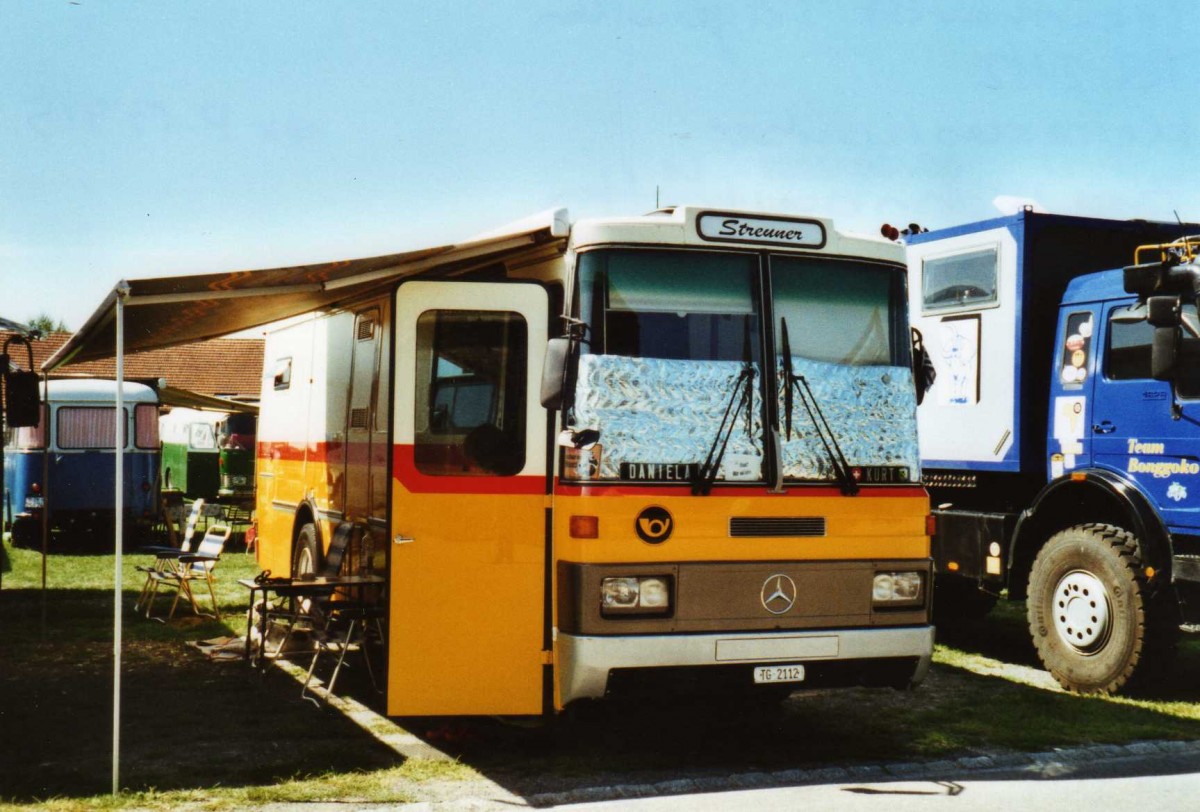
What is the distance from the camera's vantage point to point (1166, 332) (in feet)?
24.4

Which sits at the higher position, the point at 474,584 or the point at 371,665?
the point at 474,584

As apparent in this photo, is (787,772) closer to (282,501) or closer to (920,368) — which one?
(920,368)

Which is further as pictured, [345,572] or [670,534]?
[345,572]

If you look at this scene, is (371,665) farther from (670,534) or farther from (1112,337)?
(1112,337)

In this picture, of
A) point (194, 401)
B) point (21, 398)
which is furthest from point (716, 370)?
point (194, 401)

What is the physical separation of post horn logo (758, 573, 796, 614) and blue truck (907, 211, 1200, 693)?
8.69ft

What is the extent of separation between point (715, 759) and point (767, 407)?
1962 mm

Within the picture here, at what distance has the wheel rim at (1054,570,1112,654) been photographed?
897cm

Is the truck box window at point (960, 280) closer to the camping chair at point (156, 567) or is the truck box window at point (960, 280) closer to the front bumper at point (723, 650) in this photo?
the front bumper at point (723, 650)

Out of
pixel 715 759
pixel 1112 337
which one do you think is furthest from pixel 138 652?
pixel 1112 337

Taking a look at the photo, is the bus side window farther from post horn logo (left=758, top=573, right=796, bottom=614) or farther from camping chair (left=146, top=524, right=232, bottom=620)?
camping chair (left=146, top=524, right=232, bottom=620)

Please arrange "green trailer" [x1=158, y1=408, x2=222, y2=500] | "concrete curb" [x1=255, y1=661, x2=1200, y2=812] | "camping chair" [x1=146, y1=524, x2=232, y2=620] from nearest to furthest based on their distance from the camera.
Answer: "concrete curb" [x1=255, y1=661, x2=1200, y2=812] → "camping chair" [x1=146, y1=524, x2=232, y2=620] → "green trailer" [x1=158, y1=408, x2=222, y2=500]

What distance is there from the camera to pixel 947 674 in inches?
397

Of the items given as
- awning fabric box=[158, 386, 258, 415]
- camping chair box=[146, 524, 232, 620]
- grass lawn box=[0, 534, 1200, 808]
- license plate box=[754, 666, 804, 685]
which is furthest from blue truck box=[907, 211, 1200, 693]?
awning fabric box=[158, 386, 258, 415]
